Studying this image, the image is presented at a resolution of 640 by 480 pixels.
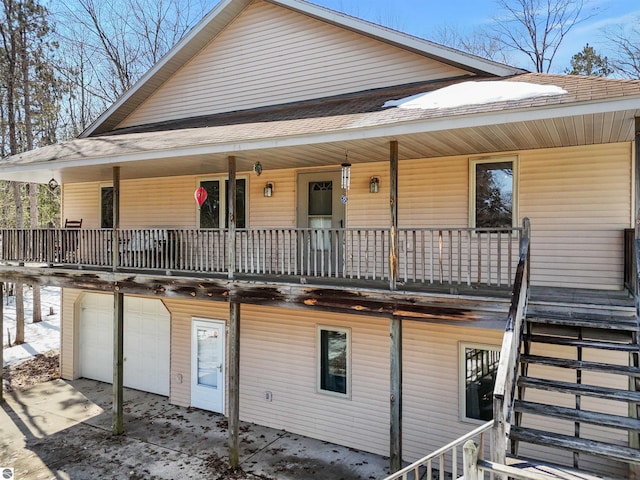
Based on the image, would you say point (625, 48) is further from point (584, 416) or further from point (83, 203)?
point (83, 203)

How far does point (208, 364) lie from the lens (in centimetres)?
1048

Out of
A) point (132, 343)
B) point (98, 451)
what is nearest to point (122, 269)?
point (132, 343)

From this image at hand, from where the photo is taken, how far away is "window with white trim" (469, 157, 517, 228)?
24.6 feet

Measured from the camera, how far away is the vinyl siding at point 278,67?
9164 mm

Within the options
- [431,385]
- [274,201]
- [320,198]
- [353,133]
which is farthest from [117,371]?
[353,133]

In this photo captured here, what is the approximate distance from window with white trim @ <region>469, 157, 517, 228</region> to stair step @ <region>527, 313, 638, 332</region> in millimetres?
2472

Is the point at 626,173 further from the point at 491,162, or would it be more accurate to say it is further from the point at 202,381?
the point at 202,381

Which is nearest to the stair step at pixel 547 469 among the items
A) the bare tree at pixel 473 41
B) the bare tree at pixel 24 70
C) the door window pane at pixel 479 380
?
the door window pane at pixel 479 380

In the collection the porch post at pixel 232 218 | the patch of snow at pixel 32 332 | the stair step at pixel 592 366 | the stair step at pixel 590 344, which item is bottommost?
the patch of snow at pixel 32 332

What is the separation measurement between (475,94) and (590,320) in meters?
3.59

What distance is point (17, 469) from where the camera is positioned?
768 cm

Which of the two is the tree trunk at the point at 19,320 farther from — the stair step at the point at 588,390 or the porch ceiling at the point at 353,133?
the stair step at the point at 588,390

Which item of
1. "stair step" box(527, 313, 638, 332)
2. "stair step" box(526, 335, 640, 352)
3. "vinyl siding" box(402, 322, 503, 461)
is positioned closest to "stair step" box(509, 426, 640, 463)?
"stair step" box(526, 335, 640, 352)

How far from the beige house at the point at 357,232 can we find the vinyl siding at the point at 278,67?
0.16 feet
